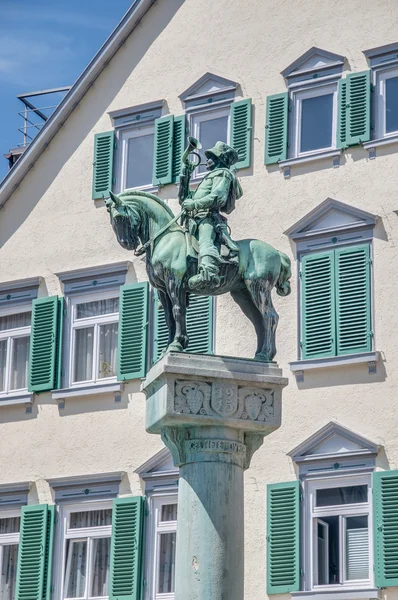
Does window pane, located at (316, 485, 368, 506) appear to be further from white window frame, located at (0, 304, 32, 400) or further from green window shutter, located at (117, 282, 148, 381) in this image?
white window frame, located at (0, 304, 32, 400)

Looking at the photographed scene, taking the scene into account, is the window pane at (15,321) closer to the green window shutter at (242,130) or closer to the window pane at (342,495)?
the green window shutter at (242,130)

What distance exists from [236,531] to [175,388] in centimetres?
136

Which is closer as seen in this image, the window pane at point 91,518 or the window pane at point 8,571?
the window pane at point 91,518

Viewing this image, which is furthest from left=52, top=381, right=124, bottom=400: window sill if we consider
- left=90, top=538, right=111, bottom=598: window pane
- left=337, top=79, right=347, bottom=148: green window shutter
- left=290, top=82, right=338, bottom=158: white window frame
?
left=337, top=79, right=347, bottom=148: green window shutter

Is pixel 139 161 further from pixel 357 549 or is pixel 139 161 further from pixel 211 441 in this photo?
pixel 211 441

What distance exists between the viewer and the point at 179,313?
14.8m

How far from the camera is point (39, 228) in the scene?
82.6ft

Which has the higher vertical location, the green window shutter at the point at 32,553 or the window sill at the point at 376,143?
the window sill at the point at 376,143

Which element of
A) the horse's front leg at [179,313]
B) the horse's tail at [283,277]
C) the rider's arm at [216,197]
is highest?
the rider's arm at [216,197]

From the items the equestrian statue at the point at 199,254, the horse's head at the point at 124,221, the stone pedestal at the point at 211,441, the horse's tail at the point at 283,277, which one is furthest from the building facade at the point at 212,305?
the horse's head at the point at 124,221

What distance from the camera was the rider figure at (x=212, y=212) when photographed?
14.5 meters

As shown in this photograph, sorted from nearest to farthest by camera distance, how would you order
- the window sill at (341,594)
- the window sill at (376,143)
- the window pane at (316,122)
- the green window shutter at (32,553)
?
the window sill at (341,594) < the window sill at (376,143) < the window pane at (316,122) < the green window shutter at (32,553)

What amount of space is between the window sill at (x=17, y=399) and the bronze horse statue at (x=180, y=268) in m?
9.18

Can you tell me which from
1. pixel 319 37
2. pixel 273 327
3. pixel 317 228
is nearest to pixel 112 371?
pixel 317 228
